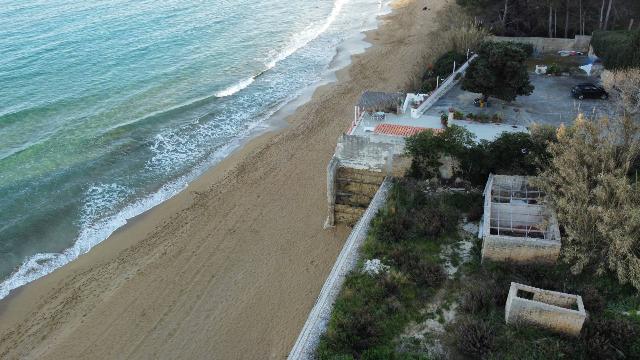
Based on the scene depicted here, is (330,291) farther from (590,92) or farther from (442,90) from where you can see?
(590,92)

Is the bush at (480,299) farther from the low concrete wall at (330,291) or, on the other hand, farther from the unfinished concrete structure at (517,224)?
the low concrete wall at (330,291)

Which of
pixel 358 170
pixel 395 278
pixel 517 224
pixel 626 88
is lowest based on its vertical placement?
pixel 395 278

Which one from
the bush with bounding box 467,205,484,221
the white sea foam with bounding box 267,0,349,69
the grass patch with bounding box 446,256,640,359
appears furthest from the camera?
the white sea foam with bounding box 267,0,349,69

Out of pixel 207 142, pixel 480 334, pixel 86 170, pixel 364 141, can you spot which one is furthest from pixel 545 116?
pixel 86 170

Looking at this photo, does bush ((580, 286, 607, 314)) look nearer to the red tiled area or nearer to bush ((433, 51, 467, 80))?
the red tiled area

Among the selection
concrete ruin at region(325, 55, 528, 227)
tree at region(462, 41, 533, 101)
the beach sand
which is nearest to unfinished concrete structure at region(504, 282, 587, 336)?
the beach sand

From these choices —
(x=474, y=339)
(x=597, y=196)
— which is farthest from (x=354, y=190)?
(x=474, y=339)
